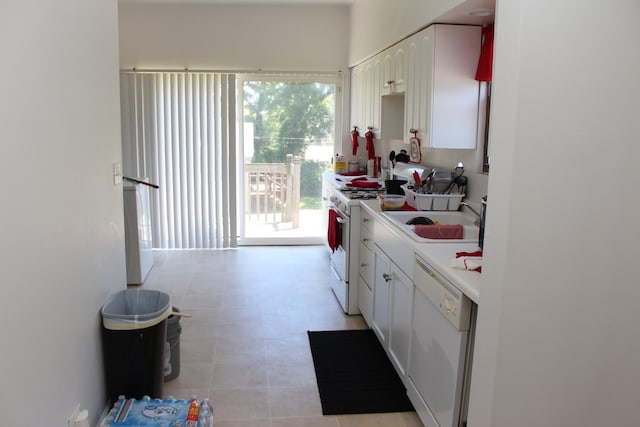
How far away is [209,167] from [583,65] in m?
4.86

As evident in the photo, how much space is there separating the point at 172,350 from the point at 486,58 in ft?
8.18

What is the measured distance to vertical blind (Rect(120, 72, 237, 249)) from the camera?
19.1 ft

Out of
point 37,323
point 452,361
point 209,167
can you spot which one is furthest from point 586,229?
point 209,167

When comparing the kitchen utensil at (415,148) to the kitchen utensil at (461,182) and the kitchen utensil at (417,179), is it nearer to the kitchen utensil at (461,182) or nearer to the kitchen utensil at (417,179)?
the kitchen utensil at (417,179)

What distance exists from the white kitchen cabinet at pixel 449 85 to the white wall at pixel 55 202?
1822 mm

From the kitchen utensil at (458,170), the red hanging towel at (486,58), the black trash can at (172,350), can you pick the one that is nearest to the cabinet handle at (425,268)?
the kitchen utensil at (458,170)

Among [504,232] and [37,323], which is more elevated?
[504,232]

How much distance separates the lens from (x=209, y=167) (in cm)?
603

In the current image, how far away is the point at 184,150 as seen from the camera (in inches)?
235

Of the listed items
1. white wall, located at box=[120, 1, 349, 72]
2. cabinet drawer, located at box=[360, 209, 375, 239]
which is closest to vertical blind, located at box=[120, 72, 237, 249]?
white wall, located at box=[120, 1, 349, 72]

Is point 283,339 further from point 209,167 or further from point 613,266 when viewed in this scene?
point 209,167

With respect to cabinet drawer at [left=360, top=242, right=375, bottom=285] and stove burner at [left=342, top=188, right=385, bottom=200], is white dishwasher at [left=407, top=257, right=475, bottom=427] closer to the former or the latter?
cabinet drawer at [left=360, top=242, right=375, bottom=285]

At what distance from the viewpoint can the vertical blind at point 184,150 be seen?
5.84 m

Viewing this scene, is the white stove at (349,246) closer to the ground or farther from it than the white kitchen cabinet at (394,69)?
closer to the ground
